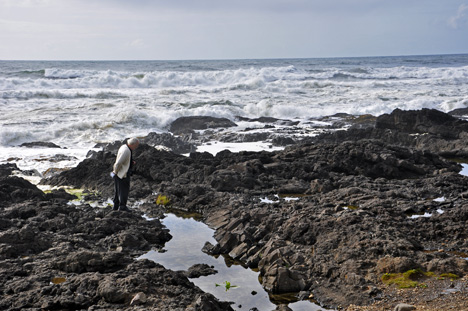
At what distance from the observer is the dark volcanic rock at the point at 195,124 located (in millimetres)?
26266

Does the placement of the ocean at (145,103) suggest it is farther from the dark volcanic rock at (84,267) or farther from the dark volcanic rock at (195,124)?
the dark volcanic rock at (84,267)

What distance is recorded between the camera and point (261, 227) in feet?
29.8

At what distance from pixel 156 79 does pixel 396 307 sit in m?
54.4

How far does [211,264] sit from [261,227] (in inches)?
55.2

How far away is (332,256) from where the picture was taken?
7.75 metres

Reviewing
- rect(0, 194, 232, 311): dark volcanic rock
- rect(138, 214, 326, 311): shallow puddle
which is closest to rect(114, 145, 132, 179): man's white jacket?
rect(0, 194, 232, 311): dark volcanic rock

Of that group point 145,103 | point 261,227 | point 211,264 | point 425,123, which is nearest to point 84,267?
point 211,264

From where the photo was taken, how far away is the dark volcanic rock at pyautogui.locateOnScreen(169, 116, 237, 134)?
26266 mm

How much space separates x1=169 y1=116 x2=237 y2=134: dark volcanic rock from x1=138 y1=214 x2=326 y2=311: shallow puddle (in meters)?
15.8

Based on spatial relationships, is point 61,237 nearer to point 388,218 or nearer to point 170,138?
point 388,218

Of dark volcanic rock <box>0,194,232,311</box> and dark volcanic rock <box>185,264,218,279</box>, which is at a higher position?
dark volcanic rock <box>0,194,232,311</box>

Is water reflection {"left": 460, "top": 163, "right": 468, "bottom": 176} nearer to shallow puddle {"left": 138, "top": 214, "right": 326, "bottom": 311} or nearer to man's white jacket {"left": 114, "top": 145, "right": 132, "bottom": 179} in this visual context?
shallow puddle {"left": 138, "top": 214, "right": 326, "bottom": 311}

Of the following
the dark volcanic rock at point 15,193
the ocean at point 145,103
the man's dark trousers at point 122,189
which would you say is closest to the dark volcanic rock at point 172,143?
the ocean at point 145,103

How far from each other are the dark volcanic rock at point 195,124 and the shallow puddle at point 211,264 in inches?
622
